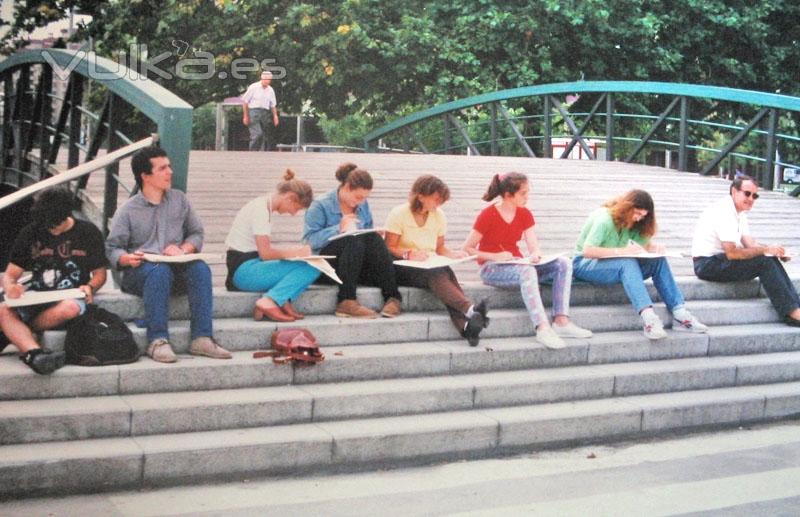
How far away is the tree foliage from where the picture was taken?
20859 mm

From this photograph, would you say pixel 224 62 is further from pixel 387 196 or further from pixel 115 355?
pixel 115 355

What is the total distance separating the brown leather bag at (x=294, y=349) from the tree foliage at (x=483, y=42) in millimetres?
14614

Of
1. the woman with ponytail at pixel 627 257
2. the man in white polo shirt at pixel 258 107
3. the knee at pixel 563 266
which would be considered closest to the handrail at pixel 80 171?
the knee at pixel 563 266

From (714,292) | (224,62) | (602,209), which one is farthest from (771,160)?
(224,62)

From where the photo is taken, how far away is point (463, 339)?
24.5ft

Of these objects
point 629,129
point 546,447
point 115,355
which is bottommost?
point 546,447

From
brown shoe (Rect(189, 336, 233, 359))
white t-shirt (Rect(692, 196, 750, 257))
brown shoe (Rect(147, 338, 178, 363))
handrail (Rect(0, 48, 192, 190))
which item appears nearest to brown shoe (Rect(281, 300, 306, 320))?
brown shoe (Rect(189, 336, 233, 359))

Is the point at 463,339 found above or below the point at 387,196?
below

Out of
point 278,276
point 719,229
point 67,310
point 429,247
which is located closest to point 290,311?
point 278,276

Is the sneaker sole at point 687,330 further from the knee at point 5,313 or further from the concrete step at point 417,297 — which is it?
the knee at point 5,313

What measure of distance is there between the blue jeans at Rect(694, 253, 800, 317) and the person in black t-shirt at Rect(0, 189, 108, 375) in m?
4.83

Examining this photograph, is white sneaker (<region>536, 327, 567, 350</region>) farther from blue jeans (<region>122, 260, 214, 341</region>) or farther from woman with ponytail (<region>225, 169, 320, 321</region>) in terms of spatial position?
blue jeans (<region>122, 260, 214, 341</region>)

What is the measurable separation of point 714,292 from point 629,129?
1365cm

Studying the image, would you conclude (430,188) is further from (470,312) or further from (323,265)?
(323,265)
